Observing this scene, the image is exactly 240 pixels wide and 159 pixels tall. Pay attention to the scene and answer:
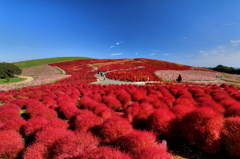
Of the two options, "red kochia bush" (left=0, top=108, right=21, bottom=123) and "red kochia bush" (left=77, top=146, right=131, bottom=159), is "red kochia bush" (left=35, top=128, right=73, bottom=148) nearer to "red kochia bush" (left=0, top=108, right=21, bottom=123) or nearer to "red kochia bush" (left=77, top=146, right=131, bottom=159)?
"red kochia bush" (left=77, top=146, right=131, bottom=159)

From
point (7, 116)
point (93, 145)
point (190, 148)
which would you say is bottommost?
point (7, 116)

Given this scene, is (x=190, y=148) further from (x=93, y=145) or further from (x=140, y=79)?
(x=140, y=79)

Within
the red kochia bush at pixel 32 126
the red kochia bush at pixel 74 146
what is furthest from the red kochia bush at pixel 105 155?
the red kochia bush at pixel 32 126

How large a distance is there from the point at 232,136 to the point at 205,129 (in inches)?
20.4

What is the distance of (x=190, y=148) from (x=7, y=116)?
27.6 ft

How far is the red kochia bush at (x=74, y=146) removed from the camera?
8.00 feet

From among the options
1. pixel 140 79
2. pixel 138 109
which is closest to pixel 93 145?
pixel 138 109

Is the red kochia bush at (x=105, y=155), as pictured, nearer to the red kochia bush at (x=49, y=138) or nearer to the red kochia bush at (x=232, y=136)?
the red kochia bush at (x=49, y=138)

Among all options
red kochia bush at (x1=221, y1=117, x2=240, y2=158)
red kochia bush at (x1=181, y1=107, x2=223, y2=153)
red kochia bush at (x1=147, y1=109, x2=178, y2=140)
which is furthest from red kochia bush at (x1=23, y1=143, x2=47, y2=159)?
red kochia bush at (x1=221, y1=117, x2=240, y2=158)

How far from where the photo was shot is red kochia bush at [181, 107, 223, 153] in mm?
2732

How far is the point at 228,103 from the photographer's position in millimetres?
4801

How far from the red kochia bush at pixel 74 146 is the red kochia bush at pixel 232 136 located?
3.30 m

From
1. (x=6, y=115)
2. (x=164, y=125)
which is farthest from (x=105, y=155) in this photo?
(x=6, y=115)

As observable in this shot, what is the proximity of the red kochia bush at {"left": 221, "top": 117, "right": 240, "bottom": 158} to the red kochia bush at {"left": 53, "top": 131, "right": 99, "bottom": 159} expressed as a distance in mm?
3300
